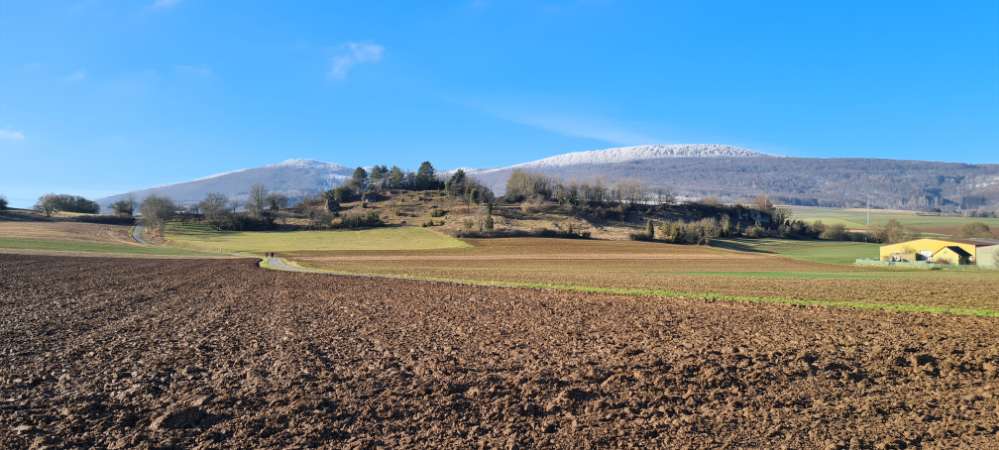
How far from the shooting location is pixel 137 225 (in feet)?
379

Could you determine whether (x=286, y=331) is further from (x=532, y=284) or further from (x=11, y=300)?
(x=532, y=284)

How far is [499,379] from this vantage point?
461 inches

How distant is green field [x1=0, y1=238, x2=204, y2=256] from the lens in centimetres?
6956

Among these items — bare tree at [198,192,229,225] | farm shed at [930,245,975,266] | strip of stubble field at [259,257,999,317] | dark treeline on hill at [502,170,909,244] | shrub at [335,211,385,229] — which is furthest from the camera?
shrub at [335,211,385,229]

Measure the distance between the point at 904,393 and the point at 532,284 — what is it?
24546 mm

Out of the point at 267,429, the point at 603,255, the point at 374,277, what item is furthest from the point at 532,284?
the point at 603,255

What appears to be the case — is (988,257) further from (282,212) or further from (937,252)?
(282,212)

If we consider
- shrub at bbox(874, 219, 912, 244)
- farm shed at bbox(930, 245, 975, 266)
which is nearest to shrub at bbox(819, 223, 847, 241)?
shrub at bbox(874, 219, 912, 244)

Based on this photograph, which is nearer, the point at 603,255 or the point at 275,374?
the point at 275,374

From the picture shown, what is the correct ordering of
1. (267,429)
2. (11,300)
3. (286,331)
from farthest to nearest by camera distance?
(11,300) < (286,331) < (267,429)

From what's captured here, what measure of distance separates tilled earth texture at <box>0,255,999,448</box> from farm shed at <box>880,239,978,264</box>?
6710cm

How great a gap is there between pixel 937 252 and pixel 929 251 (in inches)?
80.7

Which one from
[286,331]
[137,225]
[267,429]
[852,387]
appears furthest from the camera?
[137,225]

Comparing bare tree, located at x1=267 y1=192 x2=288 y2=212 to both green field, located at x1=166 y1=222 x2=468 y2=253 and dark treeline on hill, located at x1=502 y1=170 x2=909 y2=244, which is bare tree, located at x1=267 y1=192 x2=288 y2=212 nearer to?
green field, located at x1=166 y1=222 x2=468 y2=253
